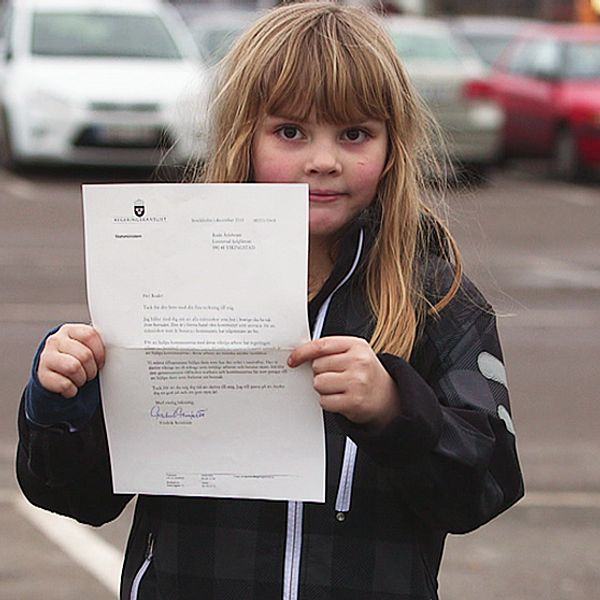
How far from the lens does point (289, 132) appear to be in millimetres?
2438

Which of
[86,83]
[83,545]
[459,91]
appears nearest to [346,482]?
[83,545]

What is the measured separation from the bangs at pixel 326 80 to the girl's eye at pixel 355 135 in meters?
0.03

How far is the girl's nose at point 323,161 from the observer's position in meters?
2.39

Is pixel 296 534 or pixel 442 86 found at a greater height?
pixel 296 534

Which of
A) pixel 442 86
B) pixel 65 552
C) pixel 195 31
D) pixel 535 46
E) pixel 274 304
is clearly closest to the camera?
pixel 274 304

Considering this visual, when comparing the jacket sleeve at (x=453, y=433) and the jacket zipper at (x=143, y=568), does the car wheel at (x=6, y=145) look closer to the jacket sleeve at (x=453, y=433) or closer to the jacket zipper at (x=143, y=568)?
the jacket zipper at (x=143, y=568)

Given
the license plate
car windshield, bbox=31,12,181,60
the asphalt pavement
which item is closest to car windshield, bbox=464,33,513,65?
the asphalt pavement

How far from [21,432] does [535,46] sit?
16028mm

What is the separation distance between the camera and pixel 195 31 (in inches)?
759

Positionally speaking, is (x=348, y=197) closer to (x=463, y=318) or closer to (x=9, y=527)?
(x=463, y=318)

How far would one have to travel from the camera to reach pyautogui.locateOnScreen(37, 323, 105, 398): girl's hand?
2279 mm

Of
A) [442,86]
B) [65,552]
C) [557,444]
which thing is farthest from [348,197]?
[442,86]

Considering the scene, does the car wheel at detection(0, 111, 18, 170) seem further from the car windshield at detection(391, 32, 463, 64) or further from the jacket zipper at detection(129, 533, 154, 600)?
the jacket zipper at detection(129, 533, 154, 600)
